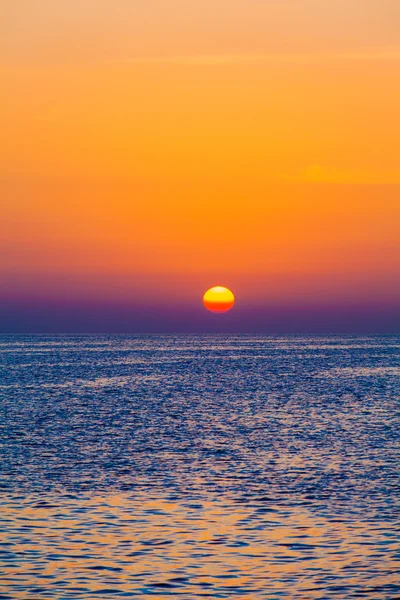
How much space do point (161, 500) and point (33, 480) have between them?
591 cm

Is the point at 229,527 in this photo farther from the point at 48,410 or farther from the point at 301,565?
the point at 48,410

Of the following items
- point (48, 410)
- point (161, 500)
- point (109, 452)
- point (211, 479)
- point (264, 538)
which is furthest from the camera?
point (48, 410)

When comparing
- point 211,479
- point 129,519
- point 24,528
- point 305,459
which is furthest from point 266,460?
point 24,528

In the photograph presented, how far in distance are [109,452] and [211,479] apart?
29.3 feet

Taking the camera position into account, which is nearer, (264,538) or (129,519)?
(264,538)

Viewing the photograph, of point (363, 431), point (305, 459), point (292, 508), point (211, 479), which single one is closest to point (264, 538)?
point (292, 508)

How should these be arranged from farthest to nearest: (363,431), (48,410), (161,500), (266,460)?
(48,410), (363,431), (266,460), (161,500)

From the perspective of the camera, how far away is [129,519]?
24641 millimetres

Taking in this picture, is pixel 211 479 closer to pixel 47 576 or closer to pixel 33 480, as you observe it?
pixel 33 480

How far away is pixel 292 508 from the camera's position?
85.0ft

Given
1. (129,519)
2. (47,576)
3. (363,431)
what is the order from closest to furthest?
(47,576) → (129,519) → (363,431)

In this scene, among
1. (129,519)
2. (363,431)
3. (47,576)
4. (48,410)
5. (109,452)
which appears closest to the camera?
(47,576)

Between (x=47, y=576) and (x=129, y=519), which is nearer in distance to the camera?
(x=47, y=576)

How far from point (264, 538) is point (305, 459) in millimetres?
13851
